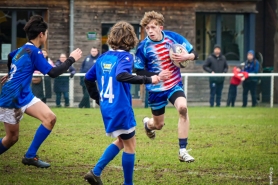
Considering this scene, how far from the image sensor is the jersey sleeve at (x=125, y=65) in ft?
24.2

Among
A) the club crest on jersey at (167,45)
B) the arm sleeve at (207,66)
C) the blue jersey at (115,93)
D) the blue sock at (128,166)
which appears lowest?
the blue sock at (128,166)

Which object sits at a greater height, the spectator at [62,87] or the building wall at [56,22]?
the building wall at [56,22]

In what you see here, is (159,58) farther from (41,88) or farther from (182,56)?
(41,88)

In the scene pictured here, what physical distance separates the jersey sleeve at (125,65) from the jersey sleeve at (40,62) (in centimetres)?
142

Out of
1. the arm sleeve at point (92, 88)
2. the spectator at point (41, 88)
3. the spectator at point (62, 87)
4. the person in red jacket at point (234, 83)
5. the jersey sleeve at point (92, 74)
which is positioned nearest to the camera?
the jersey sleeve at point (92, 74)

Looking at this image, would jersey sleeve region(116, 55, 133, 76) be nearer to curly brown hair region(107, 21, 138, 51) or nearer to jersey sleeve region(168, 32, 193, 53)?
curly brown hair region(107, 21, 138, 51)

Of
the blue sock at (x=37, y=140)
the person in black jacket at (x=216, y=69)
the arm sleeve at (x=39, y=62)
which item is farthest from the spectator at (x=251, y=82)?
the arm sleeve at (x=39, y=62)

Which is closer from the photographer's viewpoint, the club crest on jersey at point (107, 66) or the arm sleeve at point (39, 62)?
the club crest on jersey at point (107, 66)

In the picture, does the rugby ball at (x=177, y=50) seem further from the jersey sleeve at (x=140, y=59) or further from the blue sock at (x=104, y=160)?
the blue sock at (x=104, y=160)

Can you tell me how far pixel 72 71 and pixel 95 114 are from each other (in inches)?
106

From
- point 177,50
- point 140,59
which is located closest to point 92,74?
point 140,59

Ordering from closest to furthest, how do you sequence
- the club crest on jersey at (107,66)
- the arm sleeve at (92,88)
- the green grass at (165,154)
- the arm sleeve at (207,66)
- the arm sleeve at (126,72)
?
the arm sleeve at (126,72), the club crest on jersey at (107,66), the arm sleeve at (92,88), the green grass at (165,154), the arm sleeve at (207,66)

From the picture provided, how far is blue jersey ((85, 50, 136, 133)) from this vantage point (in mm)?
7422

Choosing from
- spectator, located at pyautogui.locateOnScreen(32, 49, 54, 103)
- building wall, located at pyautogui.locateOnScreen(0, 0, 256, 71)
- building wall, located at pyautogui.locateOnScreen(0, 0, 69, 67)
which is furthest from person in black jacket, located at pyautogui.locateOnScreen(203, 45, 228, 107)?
building wall, located at pyautogui.locateOnScreen(0, 0, 69, 67)
